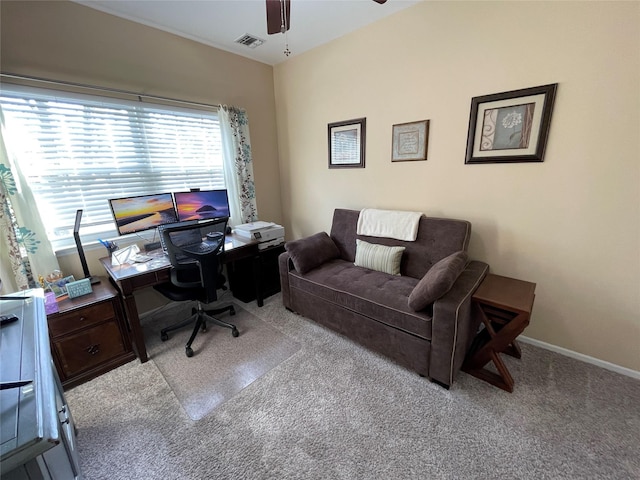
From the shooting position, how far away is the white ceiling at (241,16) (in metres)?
2.08

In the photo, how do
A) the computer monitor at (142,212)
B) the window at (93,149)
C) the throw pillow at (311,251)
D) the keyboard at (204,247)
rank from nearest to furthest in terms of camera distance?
the window at (93,149), the keyboard at (204,247), the computer monitor at (142,212), the throw pillow at (311,251)

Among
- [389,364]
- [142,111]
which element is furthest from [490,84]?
[142,111]

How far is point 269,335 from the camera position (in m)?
2.37

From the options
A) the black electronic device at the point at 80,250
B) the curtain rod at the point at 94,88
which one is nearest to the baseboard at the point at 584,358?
the black electronic device at the point at 80,250

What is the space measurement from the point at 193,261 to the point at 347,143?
1906 mm

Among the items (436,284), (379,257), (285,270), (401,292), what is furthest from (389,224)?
(285,270)

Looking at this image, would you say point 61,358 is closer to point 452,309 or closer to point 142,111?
point 142,111

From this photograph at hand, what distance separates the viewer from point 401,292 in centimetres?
199

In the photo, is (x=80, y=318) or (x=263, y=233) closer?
(x=80, y=318)

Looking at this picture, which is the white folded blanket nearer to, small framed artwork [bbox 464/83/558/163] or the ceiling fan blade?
small framed artwork [bbox 464/83/558/163]

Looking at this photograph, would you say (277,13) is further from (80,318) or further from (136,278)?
(80,318)

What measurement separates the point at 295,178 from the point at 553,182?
2.55 m

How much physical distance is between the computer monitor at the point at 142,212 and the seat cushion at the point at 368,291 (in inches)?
49.6

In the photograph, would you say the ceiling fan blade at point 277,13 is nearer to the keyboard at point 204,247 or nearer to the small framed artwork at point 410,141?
the small framed artwork at point 410,141
